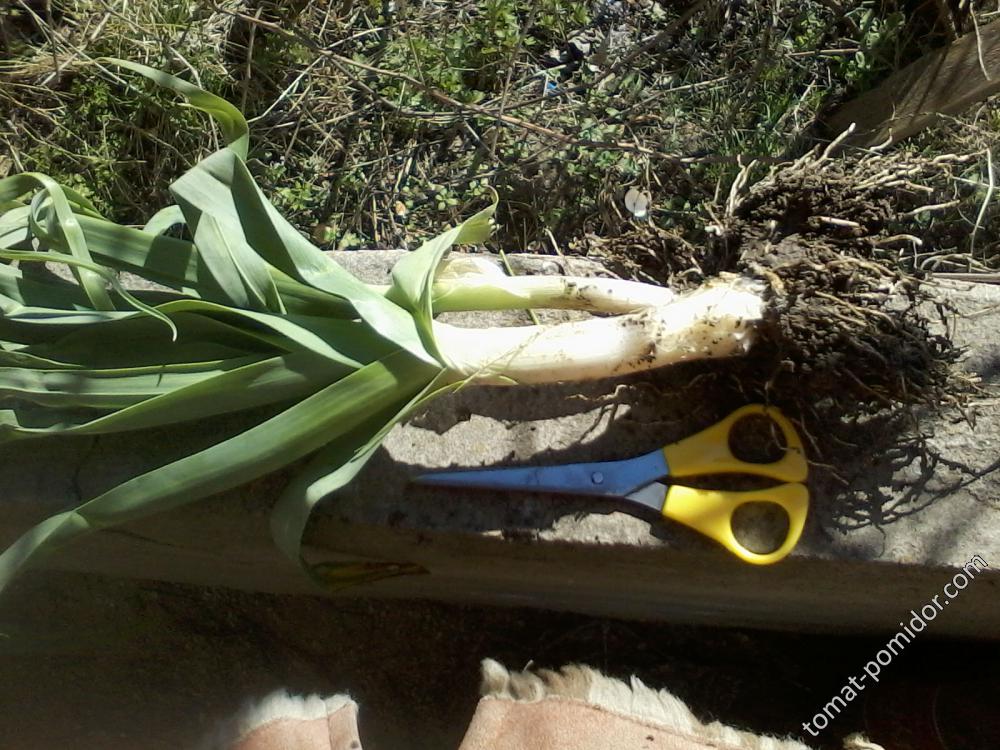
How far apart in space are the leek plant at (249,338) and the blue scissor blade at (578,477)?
0.44 ft

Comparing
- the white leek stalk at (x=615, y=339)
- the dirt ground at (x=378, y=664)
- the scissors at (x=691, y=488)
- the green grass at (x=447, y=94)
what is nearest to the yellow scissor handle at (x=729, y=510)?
the scissors at (x=691, y=488)

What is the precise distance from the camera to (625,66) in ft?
6.61

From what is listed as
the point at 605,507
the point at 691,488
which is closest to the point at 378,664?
the point at 605,507

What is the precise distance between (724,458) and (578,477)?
21cm

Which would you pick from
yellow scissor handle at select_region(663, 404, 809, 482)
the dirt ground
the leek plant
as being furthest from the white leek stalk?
the dirt ground

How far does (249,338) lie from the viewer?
1196mm

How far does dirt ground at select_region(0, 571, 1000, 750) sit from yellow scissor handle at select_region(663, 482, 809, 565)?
1.48 feet

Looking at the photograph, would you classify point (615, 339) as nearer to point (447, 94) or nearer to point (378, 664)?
point (378, 664)

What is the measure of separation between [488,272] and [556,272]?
167 millimetres

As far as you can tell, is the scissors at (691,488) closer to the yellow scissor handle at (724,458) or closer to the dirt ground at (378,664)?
the yellow scissor handle at (724,458)

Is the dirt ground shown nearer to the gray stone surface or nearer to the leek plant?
the gray stone surface

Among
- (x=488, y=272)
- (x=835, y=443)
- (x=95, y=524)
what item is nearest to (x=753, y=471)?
(x=835, y=443)

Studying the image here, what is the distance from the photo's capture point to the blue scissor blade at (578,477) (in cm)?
120

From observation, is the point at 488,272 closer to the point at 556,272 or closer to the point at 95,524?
the point at 556,272
